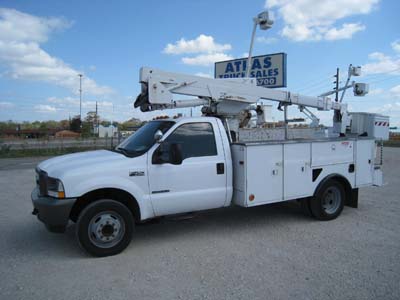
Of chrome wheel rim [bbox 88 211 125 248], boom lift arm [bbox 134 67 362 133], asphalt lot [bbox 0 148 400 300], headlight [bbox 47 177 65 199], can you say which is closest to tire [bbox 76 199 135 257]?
chrome wheel rim [bbox 88 211 125 248]

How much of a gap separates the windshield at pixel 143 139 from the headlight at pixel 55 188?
112 centimetres

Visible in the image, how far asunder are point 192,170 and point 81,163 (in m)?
1.71

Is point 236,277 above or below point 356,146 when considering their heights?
below

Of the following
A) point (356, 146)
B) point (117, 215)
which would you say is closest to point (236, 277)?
point (117, 215)

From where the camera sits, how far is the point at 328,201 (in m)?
6.86

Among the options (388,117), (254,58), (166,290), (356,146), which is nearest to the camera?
(166,290)

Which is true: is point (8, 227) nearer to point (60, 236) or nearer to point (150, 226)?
point (60, 236)

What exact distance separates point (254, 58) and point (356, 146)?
36.7 ft

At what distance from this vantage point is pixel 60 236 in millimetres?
5801

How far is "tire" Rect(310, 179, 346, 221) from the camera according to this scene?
6512mm

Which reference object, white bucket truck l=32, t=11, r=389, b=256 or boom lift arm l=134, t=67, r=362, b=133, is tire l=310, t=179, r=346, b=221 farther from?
boom lift arm l=134, t=67, r=362, b=133

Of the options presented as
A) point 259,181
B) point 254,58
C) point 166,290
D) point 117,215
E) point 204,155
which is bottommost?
point 166,290

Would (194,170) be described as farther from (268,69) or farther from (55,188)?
(268,69)

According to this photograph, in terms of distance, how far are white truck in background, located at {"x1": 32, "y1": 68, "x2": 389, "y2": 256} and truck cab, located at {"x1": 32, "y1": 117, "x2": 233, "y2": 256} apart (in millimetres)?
15
